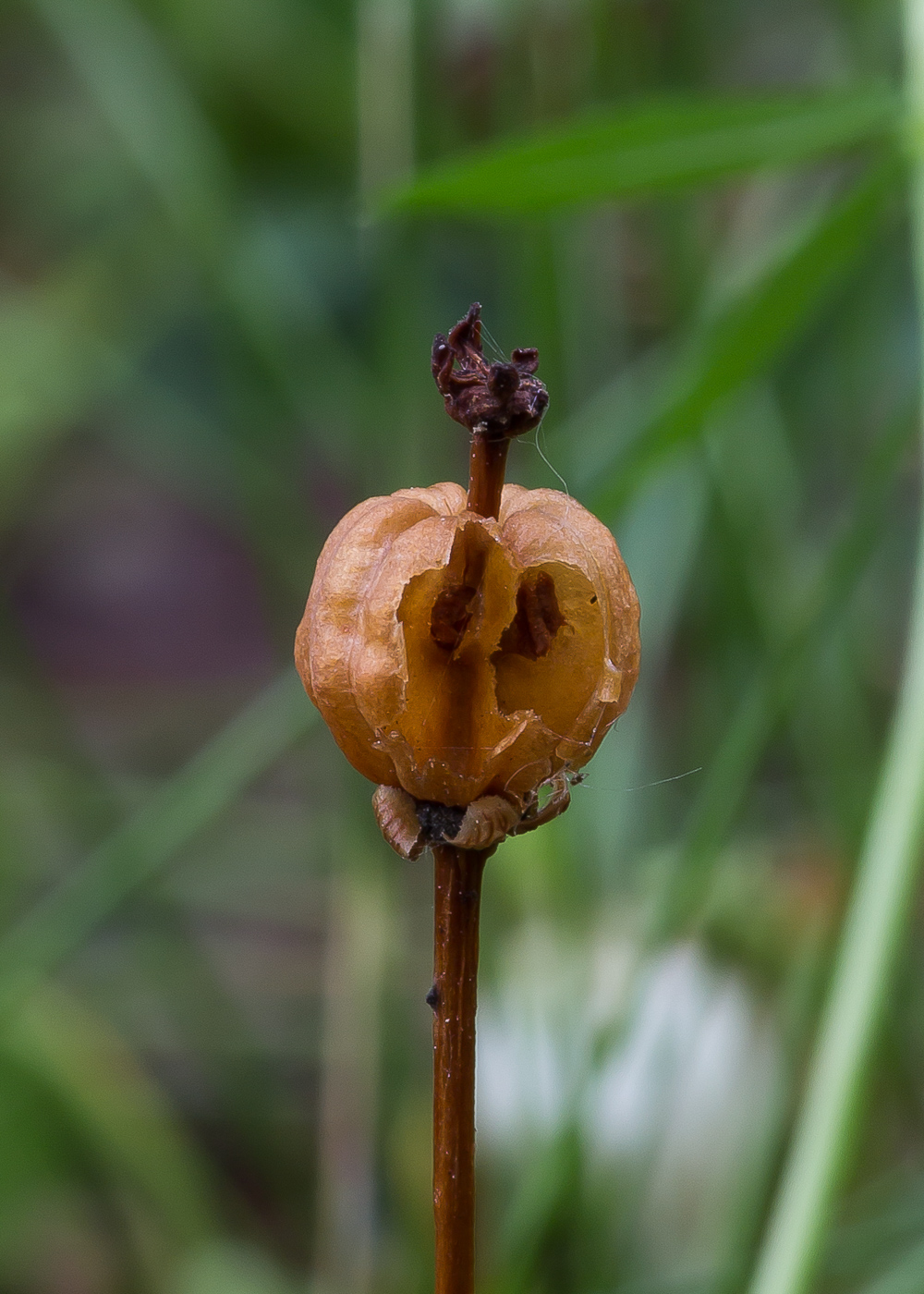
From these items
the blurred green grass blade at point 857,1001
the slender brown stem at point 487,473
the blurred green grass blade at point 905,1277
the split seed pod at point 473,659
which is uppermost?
the slender brown stem at point 487,473

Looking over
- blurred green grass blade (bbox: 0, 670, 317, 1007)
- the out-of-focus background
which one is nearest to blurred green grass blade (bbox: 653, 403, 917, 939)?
the out-of-focus background

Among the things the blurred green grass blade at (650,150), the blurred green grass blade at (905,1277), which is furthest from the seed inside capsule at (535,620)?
the blurred green grass blade at (905,1277)

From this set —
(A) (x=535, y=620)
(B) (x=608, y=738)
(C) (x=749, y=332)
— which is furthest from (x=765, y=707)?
(A) (x=535, y=620)

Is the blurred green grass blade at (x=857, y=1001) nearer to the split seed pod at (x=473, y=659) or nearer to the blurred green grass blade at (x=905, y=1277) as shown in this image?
the blurred green grass blade at (x=905, y=1277)

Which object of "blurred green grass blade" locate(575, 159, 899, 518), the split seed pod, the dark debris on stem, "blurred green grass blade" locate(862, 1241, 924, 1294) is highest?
"blurred green grass blade" locate(575, 159, 899, 518)

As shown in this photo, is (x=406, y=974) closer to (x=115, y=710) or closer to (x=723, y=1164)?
(x=723, y=1164)

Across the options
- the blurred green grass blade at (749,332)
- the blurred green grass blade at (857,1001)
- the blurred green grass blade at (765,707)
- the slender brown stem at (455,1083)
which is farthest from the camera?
the blurred green grass blade at (765,707)

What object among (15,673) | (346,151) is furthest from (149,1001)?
(346,151)

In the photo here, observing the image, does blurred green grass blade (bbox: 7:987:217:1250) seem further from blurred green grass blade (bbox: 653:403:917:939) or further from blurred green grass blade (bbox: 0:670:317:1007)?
blurred green grass blade (bbox: 653:403:917:939)
